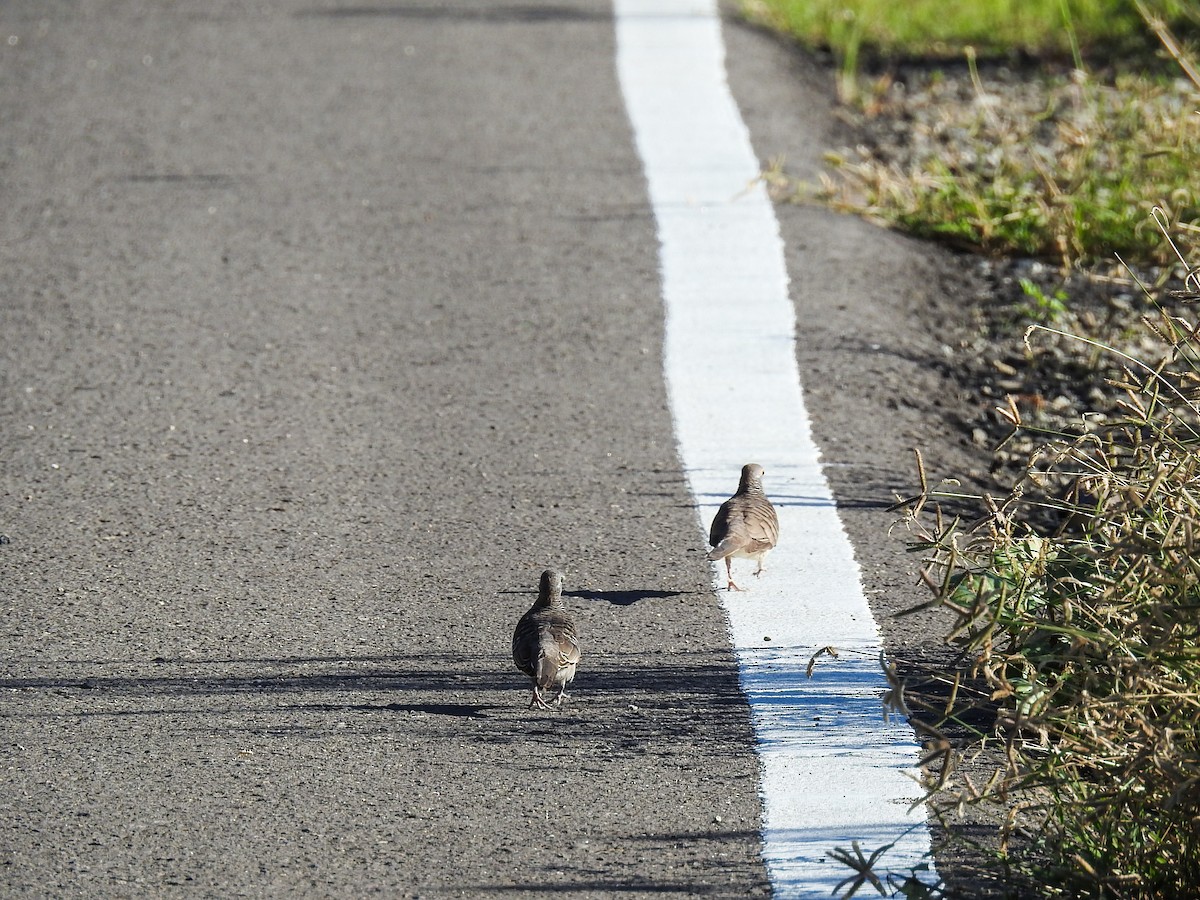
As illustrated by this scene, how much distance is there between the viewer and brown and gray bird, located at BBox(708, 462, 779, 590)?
4.59 meters

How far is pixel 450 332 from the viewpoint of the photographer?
6230 millimetres

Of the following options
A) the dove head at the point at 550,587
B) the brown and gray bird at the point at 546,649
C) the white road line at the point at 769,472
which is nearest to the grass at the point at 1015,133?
the white road line at the point at 769,472

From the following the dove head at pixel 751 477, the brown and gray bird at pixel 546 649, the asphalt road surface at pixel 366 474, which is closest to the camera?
the asphalt road surface at pixel 366 474

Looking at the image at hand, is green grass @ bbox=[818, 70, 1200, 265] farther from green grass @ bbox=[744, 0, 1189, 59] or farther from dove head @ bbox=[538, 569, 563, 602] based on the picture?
dove head @ bbox=[538, 569, 563, 602]

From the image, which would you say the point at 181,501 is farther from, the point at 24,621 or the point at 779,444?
the point at 779,444

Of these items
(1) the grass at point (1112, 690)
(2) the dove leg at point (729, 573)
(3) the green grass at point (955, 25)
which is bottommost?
(3) the green grass at point (955, 25)

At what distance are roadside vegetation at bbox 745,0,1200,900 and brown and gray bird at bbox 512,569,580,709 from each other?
0.93 m

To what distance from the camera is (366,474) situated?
5.30m

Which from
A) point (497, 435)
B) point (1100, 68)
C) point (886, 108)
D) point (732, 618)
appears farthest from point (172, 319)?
point (1100, 68)

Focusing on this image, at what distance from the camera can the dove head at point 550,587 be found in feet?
14.1

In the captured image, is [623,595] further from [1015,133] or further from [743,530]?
[1015,133]

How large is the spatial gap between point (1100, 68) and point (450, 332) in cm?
519

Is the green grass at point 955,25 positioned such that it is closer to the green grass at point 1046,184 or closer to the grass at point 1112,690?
the green grass at point 1046,184

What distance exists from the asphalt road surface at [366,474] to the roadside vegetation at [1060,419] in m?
0.41
